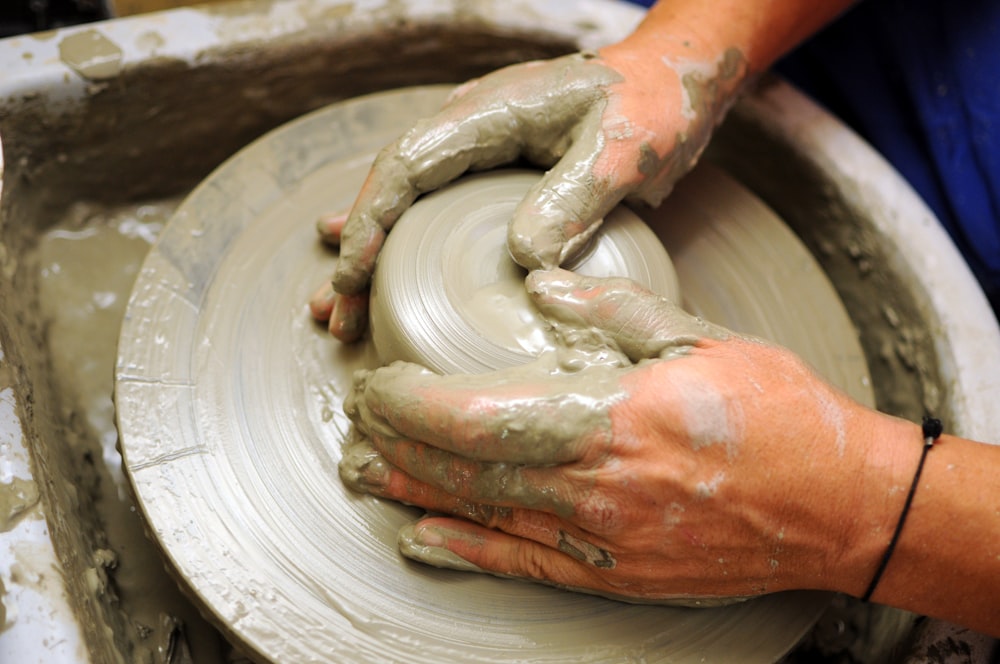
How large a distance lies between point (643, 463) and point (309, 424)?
604mm

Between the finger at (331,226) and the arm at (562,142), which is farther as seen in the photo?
the finger at (331,226)

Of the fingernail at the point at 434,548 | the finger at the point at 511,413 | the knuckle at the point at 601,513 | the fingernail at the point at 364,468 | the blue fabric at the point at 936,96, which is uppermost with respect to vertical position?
the blue fabric at the point at 936,96

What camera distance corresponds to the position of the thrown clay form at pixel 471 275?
4.04ft

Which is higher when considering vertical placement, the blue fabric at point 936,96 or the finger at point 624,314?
the blue fabric at point 936,96

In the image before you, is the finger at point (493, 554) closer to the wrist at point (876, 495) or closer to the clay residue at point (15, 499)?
the wrist at point (876, 495)

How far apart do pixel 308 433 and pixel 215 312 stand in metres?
0.30

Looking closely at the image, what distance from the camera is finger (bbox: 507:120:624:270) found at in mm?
1269

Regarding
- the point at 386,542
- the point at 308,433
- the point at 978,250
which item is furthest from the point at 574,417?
the point at 978,250

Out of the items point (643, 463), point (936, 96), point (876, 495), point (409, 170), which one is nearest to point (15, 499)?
point (409, 170)

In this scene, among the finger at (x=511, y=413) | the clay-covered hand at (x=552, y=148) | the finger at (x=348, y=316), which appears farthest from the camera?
the finger at (x=348, y=316)

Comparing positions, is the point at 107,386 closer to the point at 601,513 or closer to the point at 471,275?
the point at 471,275

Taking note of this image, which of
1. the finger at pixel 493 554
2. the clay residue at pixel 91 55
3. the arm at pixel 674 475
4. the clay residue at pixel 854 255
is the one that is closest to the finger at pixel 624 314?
the arm at pixel 674 475

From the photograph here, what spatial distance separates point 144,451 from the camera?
53.9 inches

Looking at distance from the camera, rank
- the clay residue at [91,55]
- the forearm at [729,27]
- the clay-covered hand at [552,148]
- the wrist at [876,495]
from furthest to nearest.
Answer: the clay residue at [91,55], the forearm at [729,27], the clay-covered hand at [552,148], the wrist at [876,495]
